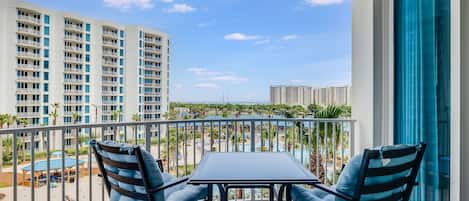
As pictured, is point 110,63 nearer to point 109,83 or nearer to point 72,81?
point 109,83

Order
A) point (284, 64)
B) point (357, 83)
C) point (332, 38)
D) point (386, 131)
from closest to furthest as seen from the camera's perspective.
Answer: point (386, 131) → point (357, 83) → point (332, 38) → point (284, 64)

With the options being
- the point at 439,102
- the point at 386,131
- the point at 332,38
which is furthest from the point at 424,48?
the point at 332,38

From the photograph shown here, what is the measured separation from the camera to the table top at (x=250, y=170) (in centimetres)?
169

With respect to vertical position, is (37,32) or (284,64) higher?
(37,32)

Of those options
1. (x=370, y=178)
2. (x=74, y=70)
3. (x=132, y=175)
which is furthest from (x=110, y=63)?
(x=370, y=178)

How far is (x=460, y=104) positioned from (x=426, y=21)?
2.79 ft

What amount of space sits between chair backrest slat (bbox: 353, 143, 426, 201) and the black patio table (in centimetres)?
29

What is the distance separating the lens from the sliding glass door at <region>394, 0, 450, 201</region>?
2254 millimetres

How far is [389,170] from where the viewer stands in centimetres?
173

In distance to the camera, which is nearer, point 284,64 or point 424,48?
point 424,48

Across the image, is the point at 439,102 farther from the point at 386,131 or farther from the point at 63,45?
the point at 63,45

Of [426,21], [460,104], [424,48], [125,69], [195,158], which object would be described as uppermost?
[125,69]

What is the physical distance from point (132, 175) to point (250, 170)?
79cm

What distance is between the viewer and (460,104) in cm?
206
